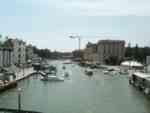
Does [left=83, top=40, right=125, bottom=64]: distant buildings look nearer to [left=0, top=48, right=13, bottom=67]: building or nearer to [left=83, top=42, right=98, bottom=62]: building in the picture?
[left=83, top=42, right=98, bottom=62]: building

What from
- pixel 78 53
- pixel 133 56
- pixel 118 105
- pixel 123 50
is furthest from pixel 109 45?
pixel 118 105

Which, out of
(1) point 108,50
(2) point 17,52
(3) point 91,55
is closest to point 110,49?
(1) point 108,50

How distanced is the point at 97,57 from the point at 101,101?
99.5 metres

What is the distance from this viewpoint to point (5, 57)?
63844 mm

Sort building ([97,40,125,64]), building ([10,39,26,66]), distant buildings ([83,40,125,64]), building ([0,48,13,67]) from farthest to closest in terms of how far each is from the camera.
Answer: building ([97,40,125,64]) < distant buildings ([83,40,125,64]) < building ([10,39,26,66]) < building ([0,48,13,67])

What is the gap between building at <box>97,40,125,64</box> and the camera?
121688mm

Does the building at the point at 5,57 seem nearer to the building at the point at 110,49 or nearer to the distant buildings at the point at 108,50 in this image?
the distant buildings at the point at 108,50

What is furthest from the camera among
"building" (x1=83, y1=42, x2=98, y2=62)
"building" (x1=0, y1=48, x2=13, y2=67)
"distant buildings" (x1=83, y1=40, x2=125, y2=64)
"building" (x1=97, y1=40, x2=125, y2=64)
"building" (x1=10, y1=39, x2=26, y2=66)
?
"building" (x1=83, y1=42, x2=98, y2=62)

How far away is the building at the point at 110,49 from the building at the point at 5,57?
5852cm

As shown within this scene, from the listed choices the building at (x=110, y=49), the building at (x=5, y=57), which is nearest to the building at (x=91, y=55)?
the building at (x=110, y=49)

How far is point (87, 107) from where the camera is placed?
2588 cm

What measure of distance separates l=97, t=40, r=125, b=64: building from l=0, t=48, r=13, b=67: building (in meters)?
58.5

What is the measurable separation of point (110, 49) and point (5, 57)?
2695 inches

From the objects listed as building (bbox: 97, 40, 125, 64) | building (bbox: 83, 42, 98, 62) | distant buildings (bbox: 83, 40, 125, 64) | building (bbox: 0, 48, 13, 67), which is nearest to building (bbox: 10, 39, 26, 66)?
building (bbox: 0, 48, 13, 67)
